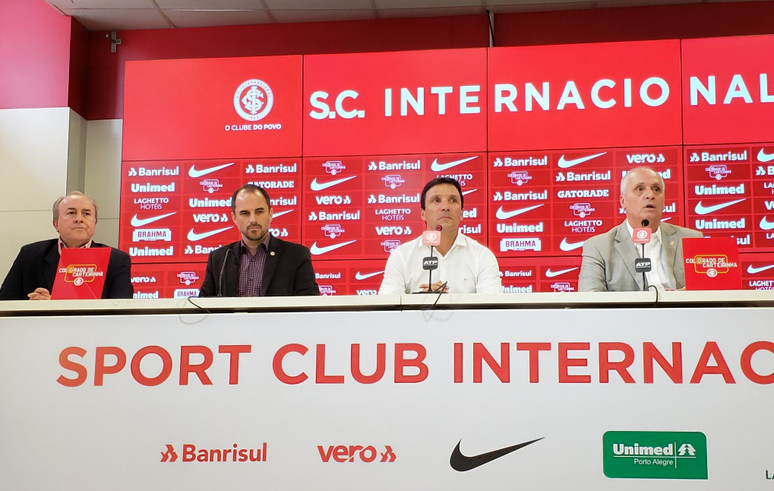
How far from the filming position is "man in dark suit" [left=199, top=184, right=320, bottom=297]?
3.36 metres

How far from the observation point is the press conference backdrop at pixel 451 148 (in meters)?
4.20

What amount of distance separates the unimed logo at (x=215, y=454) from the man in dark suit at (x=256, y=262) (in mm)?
1103

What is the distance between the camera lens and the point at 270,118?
14.9 feet

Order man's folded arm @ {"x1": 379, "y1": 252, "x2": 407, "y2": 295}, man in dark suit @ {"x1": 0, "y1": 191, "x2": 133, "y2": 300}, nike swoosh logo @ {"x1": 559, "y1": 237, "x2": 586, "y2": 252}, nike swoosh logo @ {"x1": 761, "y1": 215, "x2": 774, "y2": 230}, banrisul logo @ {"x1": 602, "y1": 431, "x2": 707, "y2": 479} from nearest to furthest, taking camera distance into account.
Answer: banrisul logo @ {"x1": 602, "y1": 431, "x2": 707, "y2": 479}, man's folded arm @ {"x1": 379, "y1": 252, "x2": 407, "y2": 295}, man in dark suit @ {"x1": 0, "y1": 191, "x2": 133, "y2": 300}, nike swoosh logo @ {"x1": 761, "y1": 215, "x2": 774, "y2": 230}, nike swoosh logo @ {"x1": 559, "y1": 237, "x2": 586, "y2": 252}

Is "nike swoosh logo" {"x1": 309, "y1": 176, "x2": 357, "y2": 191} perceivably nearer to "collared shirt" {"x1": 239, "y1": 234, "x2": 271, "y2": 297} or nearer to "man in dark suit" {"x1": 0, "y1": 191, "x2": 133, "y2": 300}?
"collared shirt" {"x1": 239, "y1": 234, "x2": 271, "y2": 297}

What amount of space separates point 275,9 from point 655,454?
12.8 feet

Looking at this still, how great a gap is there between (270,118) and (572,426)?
294cm

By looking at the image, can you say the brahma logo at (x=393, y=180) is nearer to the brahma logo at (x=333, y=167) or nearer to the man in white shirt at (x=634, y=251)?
the brahma logo at (x=333, y=167)

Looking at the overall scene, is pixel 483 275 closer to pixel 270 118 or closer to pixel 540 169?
pixel 540 169

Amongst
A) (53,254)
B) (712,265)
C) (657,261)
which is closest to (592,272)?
(657,261)

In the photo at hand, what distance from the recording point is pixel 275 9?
506 cm

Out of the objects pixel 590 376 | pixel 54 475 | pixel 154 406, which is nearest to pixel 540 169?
pixel 590 376

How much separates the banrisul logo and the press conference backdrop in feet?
6.95

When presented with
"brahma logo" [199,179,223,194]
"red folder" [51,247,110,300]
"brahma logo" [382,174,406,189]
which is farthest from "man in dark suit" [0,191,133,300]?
"brahma logo" [382,174,406,189]
